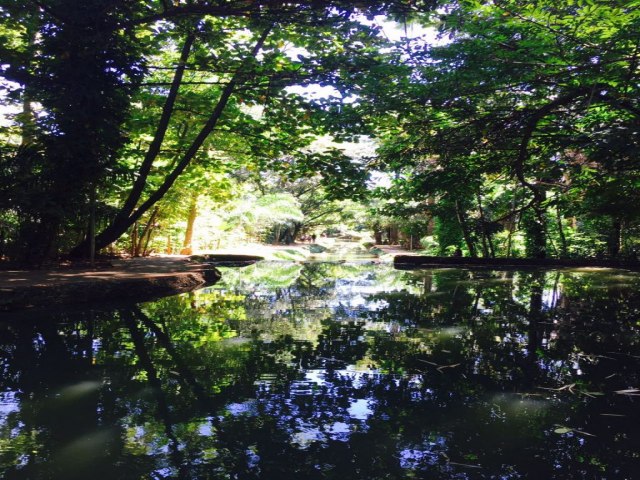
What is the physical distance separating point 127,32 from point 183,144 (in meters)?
4.00

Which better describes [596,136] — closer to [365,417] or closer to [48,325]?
[365,417]

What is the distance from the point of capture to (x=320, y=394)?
3.37m

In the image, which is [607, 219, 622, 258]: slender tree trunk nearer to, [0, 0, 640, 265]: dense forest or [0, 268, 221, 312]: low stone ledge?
[0, 0, 640, 265]: dense forest

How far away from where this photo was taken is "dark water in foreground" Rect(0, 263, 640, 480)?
2398 mm

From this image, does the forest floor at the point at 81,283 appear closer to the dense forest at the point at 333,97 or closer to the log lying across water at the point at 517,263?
the dense forest at the point at 333,97

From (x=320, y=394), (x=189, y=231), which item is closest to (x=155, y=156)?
(x=320, y=394)

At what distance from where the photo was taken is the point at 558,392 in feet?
11.2

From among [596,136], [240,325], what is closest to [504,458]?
[240,325]

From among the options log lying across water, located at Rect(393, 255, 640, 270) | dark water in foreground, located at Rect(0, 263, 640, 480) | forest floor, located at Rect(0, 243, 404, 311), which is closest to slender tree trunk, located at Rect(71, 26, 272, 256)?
forest floor, located at Rect(0, 243, 404, 311)

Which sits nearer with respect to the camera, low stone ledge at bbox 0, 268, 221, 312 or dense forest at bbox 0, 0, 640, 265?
dense forest at bbox 0, 0, 640, 265

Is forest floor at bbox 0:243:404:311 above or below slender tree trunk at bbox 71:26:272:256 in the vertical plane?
below

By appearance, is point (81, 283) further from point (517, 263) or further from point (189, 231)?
point (517, 263)

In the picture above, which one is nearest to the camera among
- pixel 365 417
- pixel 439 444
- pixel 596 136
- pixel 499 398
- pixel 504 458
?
pixel 504 458

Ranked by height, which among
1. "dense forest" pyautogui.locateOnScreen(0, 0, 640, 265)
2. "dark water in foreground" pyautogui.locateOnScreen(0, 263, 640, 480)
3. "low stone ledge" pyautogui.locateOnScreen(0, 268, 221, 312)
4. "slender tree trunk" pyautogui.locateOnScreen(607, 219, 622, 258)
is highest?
"dense forest" pyautogui.locateOnScreen(0, 0, 640, 265)
